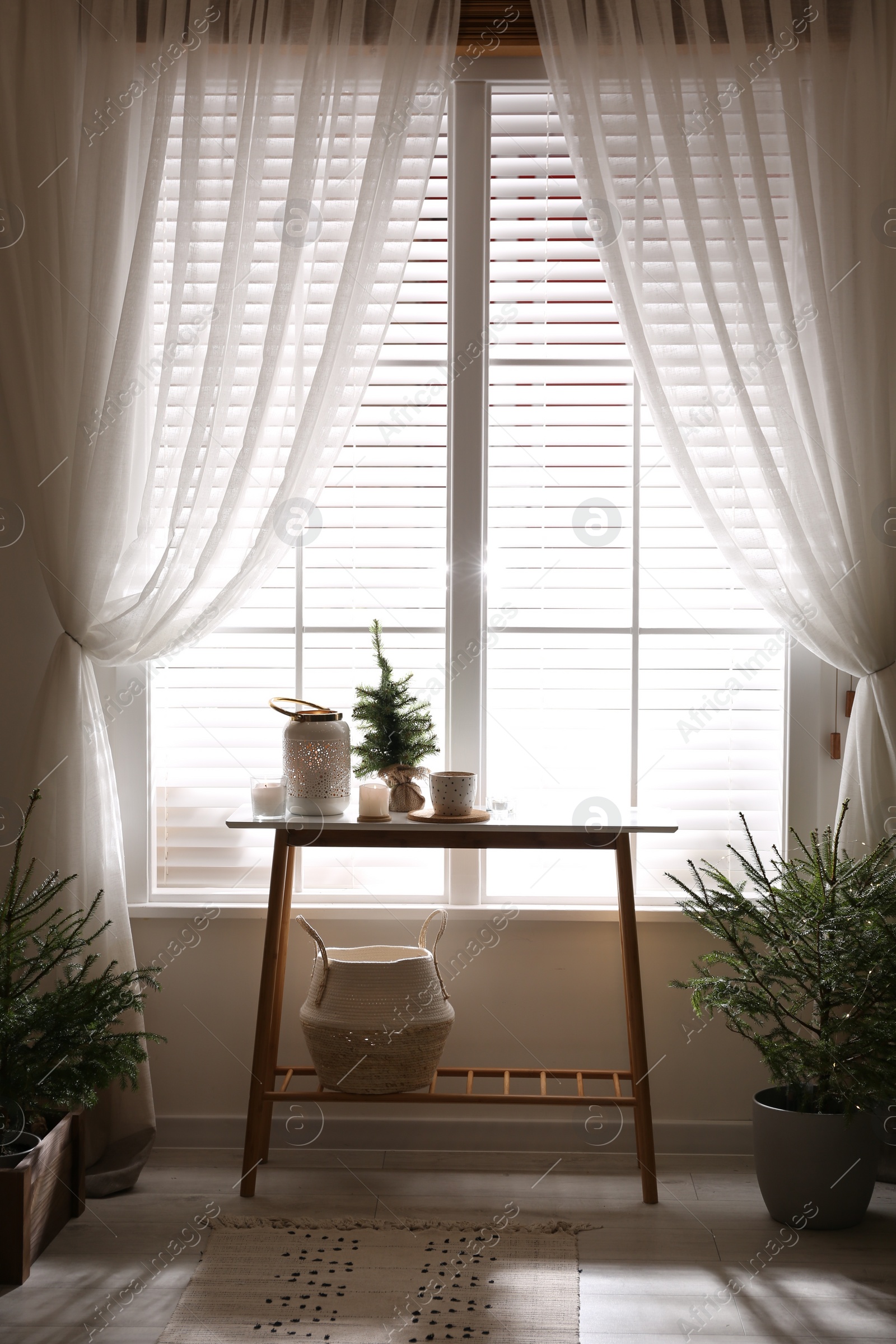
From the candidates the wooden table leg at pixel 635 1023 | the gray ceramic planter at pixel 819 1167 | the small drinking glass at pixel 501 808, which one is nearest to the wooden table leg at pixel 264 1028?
the small drinking glass at pixel 501 808

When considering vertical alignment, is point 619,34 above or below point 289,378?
above

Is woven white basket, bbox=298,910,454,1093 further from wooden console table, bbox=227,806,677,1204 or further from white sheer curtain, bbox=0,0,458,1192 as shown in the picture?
white sheer curtain, bbox=0,0,458,1192

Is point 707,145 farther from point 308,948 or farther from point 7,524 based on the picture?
point 308,948

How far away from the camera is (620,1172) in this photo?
8.04 feet

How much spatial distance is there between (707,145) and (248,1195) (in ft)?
8.39

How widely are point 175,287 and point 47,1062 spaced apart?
168cm

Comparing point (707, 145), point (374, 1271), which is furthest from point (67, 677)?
point (707, 145)

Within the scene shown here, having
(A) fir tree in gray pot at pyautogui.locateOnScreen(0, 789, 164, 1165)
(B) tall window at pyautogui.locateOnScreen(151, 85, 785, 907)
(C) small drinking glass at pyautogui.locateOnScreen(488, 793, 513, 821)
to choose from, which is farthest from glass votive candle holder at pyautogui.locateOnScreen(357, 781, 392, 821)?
(A) fir tree in gray pot at pyautogui.locateOnScreen(0, 789, 164, 1165)

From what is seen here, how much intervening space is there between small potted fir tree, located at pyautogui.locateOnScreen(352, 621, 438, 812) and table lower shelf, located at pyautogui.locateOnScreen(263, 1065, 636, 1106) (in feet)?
2.03

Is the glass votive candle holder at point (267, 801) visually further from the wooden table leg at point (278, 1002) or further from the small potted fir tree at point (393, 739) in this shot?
the small potted fir tree at point (393, 739)

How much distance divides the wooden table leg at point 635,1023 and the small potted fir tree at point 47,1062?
1018mm

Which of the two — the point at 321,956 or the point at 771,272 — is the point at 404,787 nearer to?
the point at 321,956

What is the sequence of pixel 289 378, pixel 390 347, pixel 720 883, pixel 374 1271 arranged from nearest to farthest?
pixel 374 1271 → pixel 720 883 → pixel 289 378 → pixel 390 347

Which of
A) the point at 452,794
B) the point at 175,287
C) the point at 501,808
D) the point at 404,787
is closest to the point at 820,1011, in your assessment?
the point at 501,808
